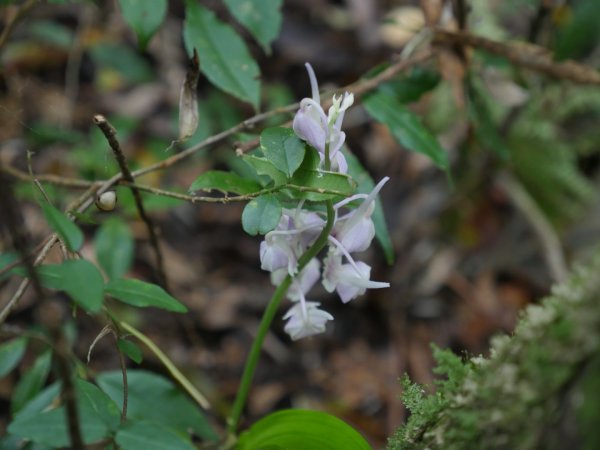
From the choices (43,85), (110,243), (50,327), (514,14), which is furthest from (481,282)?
(50,327)

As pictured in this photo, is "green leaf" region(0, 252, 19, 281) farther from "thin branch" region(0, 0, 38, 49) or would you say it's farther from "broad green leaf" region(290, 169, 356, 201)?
"thin branch" region(0, 0, 38, 49)

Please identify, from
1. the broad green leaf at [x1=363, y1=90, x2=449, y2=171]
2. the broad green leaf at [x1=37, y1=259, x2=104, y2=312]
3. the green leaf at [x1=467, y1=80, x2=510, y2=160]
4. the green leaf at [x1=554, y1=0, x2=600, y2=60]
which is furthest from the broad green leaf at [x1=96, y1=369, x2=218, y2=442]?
the green leaf at [x1=554, y1=0, x2=600, y2=60]

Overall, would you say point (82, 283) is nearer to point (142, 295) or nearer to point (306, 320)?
point (142, 295)

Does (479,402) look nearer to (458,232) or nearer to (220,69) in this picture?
(220,69)

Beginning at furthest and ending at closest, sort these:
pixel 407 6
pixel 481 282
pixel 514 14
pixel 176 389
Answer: pixel 407 6
pixel 514 14
pixel 481 282
pixel 176 389

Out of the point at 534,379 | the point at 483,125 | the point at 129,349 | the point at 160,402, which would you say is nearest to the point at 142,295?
the point at 129,349
